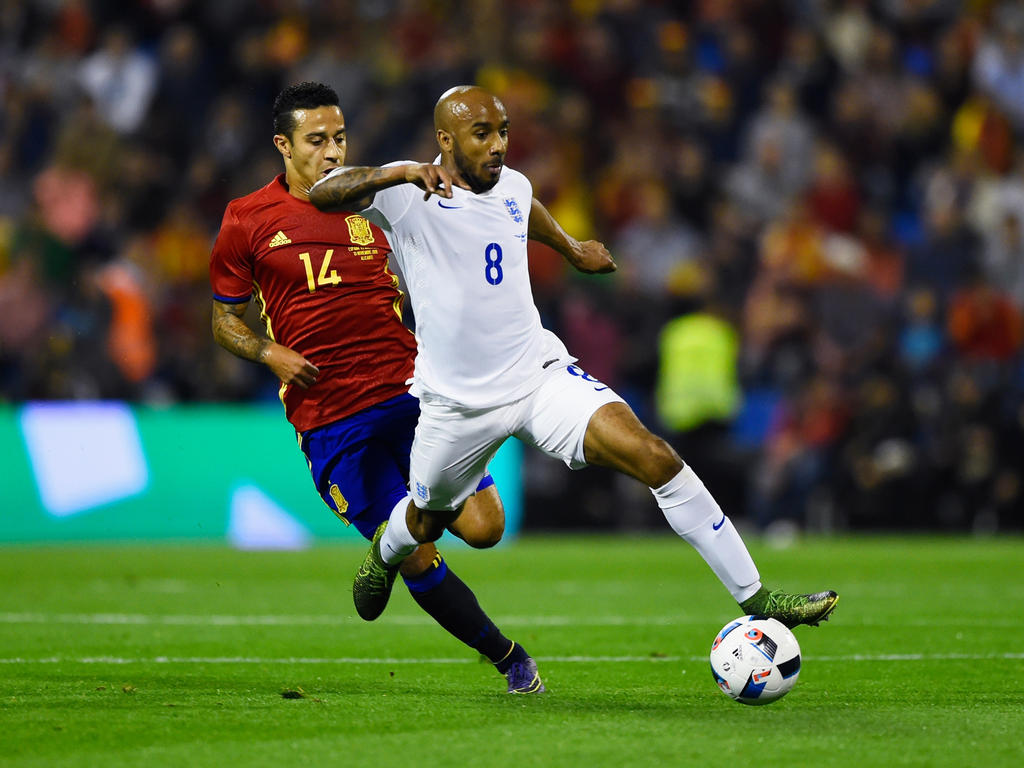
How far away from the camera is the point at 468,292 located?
6.20 metres

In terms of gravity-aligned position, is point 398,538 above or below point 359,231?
below

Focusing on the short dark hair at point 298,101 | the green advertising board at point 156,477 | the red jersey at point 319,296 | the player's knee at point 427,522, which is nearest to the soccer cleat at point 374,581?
the player's knee at point 427,522

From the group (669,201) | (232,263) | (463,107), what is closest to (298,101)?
(232,263)

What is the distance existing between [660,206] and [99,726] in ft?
39.6

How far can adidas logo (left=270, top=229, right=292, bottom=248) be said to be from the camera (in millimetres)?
6910

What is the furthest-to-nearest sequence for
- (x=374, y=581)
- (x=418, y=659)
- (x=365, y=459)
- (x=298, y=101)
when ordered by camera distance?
(x=418, y=659) → (x=298, y=101) → (x=365, y=459) → (x=374, y=581)

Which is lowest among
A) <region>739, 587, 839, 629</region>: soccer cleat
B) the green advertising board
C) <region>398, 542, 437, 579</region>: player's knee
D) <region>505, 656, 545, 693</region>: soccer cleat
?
the green advertising board

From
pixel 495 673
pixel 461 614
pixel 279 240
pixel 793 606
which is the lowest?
pixel 495 673

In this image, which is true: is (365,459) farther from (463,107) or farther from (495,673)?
(463,107)

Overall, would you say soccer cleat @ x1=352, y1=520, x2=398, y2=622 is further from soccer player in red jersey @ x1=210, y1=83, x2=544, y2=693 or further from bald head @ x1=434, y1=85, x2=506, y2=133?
bald head @ x1=434, y1=85, x2=506, y2=133

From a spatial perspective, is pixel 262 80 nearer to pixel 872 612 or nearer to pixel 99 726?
pixel 872 612

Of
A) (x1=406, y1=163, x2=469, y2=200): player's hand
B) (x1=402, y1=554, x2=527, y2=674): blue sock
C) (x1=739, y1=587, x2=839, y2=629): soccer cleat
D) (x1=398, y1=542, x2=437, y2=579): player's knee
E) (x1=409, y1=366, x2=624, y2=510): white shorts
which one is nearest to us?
(x1=406, y1=163, x2=469, y2=200): player's hand

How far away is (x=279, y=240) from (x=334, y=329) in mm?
449

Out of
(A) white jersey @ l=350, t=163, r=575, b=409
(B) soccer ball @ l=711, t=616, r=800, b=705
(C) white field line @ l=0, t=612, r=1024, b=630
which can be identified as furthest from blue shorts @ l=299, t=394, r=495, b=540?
(C) white field line @ l=0, t=612, r=1024, b=630
